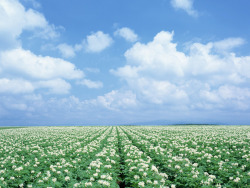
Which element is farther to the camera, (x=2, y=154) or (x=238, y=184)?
(x=2, y=154)

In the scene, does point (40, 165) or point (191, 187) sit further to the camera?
point (40, 165)

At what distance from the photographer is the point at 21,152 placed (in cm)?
1457

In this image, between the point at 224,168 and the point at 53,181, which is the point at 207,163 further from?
the point at 53,181

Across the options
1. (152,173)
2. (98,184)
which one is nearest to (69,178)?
(98,184)

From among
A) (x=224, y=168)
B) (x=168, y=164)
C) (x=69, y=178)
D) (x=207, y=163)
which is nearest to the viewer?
(x=69, y=178)

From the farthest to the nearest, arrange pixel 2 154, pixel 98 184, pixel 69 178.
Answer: pixel 2 154, pixel 69 178, pixel 98 184

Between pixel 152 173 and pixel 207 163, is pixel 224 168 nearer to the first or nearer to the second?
pixel 207 163

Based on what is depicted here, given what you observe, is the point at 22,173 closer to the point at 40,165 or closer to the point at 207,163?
the point at 40,165

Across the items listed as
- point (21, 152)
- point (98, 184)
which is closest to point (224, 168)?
point (98, 184)

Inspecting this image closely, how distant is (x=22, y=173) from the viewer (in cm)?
838

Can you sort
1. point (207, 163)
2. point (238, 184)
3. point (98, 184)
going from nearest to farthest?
point (98, 184) < point (238, 184) < point (207, 163)

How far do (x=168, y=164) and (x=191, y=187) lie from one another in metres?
2.55

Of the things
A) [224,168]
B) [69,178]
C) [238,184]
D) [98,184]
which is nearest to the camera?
[98,184]

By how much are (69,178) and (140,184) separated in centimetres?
288
